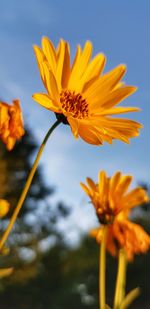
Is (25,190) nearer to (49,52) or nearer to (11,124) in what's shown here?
(11,124)

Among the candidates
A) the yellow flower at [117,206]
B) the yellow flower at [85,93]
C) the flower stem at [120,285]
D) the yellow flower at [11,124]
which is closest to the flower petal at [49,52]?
the yellow flower at [85,93]

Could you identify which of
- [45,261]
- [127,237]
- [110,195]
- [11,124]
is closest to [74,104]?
[11,124]

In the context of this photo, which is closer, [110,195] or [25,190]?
[25,190]

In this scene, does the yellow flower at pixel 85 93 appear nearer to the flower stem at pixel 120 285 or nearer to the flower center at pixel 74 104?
the flower center at pixel 74 104

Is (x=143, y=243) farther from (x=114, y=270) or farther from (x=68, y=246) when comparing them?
(x=68, y=246)

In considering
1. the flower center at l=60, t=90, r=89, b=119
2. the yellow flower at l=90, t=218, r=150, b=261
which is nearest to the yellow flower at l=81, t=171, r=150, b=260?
the yellow flower at l=90, t=218, r=150, b=261

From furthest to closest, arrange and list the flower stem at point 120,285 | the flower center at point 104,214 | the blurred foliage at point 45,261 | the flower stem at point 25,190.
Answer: the blurred foliage at point 45,261 < the flower center at point 104,214 < the flower stem at point 120,285 < the flower stem at point 25,190

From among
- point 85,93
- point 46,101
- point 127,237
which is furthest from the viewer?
point 127,237
